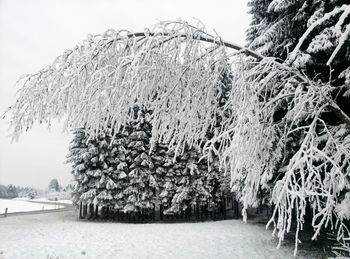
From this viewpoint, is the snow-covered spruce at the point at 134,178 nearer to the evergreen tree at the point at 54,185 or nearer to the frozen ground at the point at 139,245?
the frozen ground at the point at 139,245

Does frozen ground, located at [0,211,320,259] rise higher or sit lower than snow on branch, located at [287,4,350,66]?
lower

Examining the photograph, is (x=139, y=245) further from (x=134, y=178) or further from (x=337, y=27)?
(x=337, y=27)

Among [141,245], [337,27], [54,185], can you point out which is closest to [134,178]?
[141,245]

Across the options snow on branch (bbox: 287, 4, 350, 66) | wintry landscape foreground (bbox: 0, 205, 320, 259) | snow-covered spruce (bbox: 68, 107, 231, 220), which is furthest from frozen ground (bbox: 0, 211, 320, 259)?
snow on branch (bbox: 287, 4, 350, 66)

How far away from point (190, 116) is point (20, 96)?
171 centimetres

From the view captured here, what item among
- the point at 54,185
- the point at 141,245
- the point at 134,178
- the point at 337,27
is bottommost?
the point at 141,245

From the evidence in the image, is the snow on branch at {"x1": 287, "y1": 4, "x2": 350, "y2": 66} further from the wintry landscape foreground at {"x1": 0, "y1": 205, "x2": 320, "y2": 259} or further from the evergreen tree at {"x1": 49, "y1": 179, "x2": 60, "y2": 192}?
the evergreen tree at {"x1": 49, "y1": 179, "x2": 60, "y2": 192}

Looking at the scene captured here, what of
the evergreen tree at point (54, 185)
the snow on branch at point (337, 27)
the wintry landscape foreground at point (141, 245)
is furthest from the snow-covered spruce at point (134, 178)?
the evergreen tree at point (54, 185)

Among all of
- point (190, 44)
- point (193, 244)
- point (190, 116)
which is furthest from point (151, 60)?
point (193, 244)

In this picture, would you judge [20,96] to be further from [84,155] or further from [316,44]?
[84,155]

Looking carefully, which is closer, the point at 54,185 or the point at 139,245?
the point at 139,245

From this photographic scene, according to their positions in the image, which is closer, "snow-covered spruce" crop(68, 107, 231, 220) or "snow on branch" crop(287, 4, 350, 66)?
"snow on branch" crop(287, 4, 350, 66)

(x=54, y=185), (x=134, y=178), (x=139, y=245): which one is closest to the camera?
(x=139, y=245)

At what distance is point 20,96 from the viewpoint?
3010 mm
